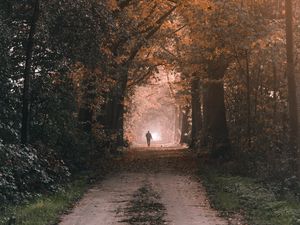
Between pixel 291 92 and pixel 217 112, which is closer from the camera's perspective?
pixel 291 92

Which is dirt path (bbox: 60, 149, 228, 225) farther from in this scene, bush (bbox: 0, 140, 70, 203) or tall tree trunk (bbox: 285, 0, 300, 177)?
tall tree trunk (bbox: 285, 0, 300, 177)

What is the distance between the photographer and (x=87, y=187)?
17.9m

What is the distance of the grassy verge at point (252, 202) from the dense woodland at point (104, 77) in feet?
3.13

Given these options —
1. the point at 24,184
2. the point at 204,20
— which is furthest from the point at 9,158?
the point at 204,20

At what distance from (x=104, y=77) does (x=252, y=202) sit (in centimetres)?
1183

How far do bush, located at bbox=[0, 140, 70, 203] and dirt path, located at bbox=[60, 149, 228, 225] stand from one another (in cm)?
131

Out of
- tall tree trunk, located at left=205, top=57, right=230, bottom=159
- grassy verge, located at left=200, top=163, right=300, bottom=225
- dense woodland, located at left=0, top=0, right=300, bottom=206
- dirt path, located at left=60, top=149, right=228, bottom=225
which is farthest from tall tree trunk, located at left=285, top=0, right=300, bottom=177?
tall tree trunk, located at left=205, top=57, right=230, bottom=159

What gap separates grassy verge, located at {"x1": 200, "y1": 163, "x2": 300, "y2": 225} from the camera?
11.6 meters

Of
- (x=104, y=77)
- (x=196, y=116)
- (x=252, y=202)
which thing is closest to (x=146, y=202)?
(x=252, y=202)

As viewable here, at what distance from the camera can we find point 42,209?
12.6m

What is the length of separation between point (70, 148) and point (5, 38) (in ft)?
24.1

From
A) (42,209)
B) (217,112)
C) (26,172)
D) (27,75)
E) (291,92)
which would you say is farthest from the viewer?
(217,112)

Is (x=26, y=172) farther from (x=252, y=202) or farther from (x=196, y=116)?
(x=196, y=116)

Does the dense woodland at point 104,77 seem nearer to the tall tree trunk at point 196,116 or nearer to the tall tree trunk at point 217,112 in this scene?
the tall tree trunk at point 217,112
